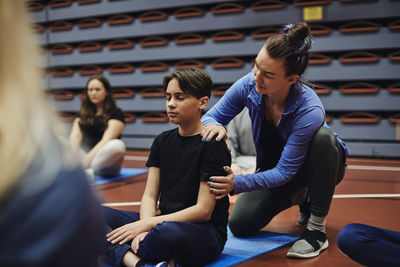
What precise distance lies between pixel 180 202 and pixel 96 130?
78.7 inches

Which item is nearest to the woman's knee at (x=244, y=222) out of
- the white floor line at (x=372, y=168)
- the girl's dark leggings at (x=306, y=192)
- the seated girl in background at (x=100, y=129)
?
the girl's dark leggings at (x=306, y=192)

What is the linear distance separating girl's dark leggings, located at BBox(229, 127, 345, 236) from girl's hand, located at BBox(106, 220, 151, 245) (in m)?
0.53

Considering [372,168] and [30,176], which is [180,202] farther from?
[372,168]

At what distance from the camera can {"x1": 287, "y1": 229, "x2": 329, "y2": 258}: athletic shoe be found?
64.0 inches

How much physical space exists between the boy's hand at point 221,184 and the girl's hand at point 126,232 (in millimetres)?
261

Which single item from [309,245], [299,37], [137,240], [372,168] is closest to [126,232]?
[137,240]

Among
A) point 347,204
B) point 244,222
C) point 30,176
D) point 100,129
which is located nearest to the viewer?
point 30,176

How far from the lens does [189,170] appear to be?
60.9 inches

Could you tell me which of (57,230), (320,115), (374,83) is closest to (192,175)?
(320,115)

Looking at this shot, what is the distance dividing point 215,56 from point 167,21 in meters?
0.73

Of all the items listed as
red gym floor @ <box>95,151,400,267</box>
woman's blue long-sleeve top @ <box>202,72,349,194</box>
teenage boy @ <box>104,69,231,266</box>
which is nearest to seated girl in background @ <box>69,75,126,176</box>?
red gym floor @ <box>95,151,400,267</box>

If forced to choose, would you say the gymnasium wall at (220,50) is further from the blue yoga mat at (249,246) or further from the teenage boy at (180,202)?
the teenage boy at (180,202)

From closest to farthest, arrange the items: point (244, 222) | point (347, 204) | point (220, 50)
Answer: point (244, 222)
point (347, 204)
point (220, 50)

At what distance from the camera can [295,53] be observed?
1.62 m
